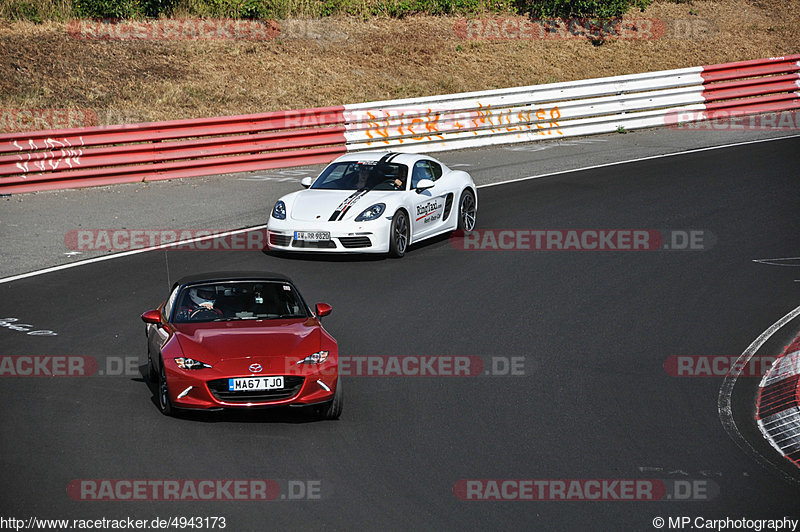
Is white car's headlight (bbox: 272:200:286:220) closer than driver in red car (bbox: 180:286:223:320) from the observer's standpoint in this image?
No

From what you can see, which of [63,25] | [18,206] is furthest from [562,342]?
[63,25]

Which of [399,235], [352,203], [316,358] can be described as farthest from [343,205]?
[316,358]

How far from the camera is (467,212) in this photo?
16.4 m

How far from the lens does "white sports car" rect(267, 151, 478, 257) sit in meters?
14.5

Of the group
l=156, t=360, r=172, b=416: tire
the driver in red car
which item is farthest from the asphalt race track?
the driver in red car

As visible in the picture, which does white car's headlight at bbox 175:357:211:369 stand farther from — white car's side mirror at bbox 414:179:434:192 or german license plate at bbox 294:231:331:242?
white car's side mirror at bbox 414:179:434:192

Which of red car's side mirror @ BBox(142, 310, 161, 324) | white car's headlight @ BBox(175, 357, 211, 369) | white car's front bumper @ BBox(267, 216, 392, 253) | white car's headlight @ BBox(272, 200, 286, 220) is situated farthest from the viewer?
white car's headlight @ BBox(272, 200, 286, 220)

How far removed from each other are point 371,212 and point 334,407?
6222 millimetres

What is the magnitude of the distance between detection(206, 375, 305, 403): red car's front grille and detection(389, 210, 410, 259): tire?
247 inches

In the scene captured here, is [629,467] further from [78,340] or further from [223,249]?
[223,249]

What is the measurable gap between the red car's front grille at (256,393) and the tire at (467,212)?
8020mm

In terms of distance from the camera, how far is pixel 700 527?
6.74 meters

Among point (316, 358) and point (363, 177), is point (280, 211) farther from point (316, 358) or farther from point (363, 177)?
point (316, 358)

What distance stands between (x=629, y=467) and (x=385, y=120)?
51.4ft
